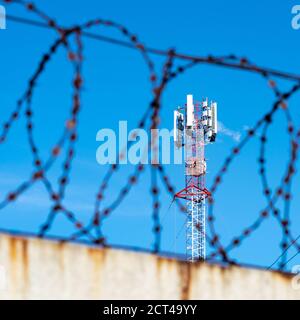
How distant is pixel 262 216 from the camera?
5719 mm

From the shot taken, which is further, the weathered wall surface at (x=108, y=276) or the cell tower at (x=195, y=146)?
the cell tower at (x=195, y=146)

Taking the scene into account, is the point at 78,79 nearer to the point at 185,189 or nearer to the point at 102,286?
the point at 102,286

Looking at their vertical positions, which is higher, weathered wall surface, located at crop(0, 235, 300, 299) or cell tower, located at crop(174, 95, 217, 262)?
cell tower, located at crop(174, 95, 217, 262)

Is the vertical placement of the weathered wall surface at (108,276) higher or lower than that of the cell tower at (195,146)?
lower

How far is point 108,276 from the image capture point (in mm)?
5297

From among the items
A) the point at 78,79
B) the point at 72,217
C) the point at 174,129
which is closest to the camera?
the point at 72,217

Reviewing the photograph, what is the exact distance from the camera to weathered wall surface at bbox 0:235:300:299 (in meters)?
5.02

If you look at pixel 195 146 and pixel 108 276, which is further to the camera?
pixel 195 146

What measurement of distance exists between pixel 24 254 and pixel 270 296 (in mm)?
2024

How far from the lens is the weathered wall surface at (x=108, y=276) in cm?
502

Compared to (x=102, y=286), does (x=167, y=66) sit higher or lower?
higher

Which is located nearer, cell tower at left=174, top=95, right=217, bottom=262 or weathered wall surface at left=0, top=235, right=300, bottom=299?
weathered wall surface at left=0, top=235, right=300, bottom=299

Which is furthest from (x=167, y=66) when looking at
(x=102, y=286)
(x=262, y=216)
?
(x=102, y=286)
